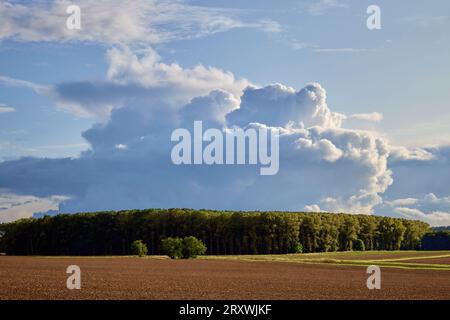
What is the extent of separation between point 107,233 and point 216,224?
33474mm

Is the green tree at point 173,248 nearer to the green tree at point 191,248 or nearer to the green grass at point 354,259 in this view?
the green tree at point 191,248

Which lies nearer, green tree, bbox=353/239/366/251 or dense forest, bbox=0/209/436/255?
dense forest, bbox=0/209/436/255

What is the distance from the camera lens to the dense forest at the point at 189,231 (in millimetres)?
166125

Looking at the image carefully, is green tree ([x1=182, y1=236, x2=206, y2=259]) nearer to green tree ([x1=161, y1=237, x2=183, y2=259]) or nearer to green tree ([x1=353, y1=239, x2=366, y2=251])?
green tree ([x1=161, y1=237, x2=183, y2=259])

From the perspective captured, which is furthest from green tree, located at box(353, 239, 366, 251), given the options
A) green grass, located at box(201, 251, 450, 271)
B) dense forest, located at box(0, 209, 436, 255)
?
green grass, located at box(201, 251, 450, 271)

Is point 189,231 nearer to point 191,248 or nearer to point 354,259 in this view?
point 191,248

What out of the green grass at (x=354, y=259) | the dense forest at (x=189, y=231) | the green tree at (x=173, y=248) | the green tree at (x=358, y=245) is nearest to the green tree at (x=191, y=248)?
the green tree at (x=173, y=248)

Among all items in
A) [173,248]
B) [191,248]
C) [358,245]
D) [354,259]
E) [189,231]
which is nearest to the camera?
[173,248]

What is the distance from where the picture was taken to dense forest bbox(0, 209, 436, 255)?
545 feet

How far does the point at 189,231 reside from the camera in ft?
554

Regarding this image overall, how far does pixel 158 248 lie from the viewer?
561ft

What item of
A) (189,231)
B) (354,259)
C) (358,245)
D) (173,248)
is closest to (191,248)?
(173,248)
